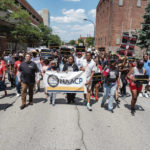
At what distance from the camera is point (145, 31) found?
22797 mm

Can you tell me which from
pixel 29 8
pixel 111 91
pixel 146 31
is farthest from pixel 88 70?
pixel 29 8

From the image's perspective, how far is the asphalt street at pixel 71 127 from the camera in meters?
3.45

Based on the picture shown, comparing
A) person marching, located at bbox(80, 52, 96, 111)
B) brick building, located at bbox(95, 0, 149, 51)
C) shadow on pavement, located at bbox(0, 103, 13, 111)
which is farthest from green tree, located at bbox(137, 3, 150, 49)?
shadow on pavement, located at bbox(0, 103, 13, 111)

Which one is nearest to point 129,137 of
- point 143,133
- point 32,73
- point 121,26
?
point 143,133

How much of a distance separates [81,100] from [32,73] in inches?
94.8

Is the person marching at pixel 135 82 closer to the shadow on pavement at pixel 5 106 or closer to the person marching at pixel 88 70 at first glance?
the person marching at pixel 88 70

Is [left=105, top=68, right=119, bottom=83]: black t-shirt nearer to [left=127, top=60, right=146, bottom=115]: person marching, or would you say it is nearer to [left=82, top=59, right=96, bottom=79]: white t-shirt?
[left=127, top=60, right=146, bottom=115]: person marching

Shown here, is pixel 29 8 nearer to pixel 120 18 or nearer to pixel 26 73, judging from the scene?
pixel 120 18

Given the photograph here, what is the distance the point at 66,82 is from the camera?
5.71 m

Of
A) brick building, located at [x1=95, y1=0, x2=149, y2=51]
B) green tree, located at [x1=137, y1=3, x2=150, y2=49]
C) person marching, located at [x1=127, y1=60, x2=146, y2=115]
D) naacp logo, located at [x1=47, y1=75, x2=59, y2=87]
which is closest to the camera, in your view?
person marching, located at [x1=127, y1=60, x2=146, y2=115]

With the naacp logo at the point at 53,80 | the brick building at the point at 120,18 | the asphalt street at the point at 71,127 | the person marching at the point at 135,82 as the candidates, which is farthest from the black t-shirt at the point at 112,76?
the brick building at the point at 120,18

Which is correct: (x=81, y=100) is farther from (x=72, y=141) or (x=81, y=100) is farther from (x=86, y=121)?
(x=72, y=141)

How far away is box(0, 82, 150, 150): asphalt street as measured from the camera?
3.45m

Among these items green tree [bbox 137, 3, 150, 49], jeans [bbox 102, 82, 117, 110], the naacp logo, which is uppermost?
green tree [bbox 137, 3, 150, 49]
